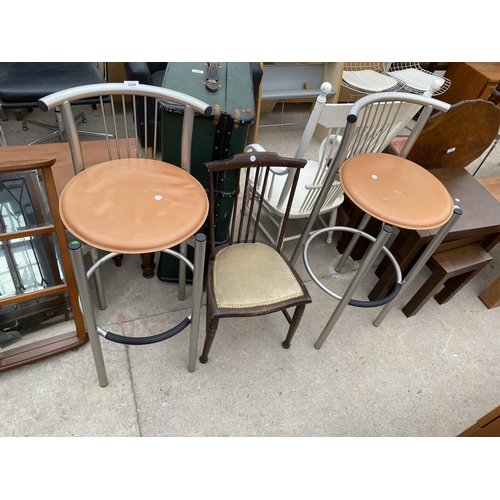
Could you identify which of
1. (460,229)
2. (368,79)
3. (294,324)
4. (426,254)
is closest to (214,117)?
(294,324)

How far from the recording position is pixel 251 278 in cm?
174

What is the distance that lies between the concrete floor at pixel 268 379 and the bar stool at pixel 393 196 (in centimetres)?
46

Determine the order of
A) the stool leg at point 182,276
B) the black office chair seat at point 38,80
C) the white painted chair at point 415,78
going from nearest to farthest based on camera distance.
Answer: the stool leg at point 182,276 < the black office chair seat at point 38,80 < the white painted chair at point 415,78

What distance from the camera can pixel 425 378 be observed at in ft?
6.86

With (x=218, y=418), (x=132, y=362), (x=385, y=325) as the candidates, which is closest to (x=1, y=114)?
(x=132, y=362)

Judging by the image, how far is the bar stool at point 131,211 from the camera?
124cm

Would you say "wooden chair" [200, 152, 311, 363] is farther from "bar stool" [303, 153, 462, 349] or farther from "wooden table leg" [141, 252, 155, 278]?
"wooden table leg" [141, 252, 155, 278]

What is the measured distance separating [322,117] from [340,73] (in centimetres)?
186

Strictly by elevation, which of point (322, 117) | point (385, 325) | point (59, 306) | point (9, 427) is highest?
point (322, 117)

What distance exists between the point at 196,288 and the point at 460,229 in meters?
1.46

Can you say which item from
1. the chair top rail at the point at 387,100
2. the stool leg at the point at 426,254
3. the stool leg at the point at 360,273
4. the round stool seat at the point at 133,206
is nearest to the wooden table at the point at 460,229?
the stool leg at the point at 426,254

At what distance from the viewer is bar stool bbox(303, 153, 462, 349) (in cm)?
156

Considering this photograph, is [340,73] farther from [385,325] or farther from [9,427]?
[9,427]

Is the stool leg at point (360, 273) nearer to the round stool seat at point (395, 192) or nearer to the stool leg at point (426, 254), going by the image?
the round stool seat at point (395, 192)
